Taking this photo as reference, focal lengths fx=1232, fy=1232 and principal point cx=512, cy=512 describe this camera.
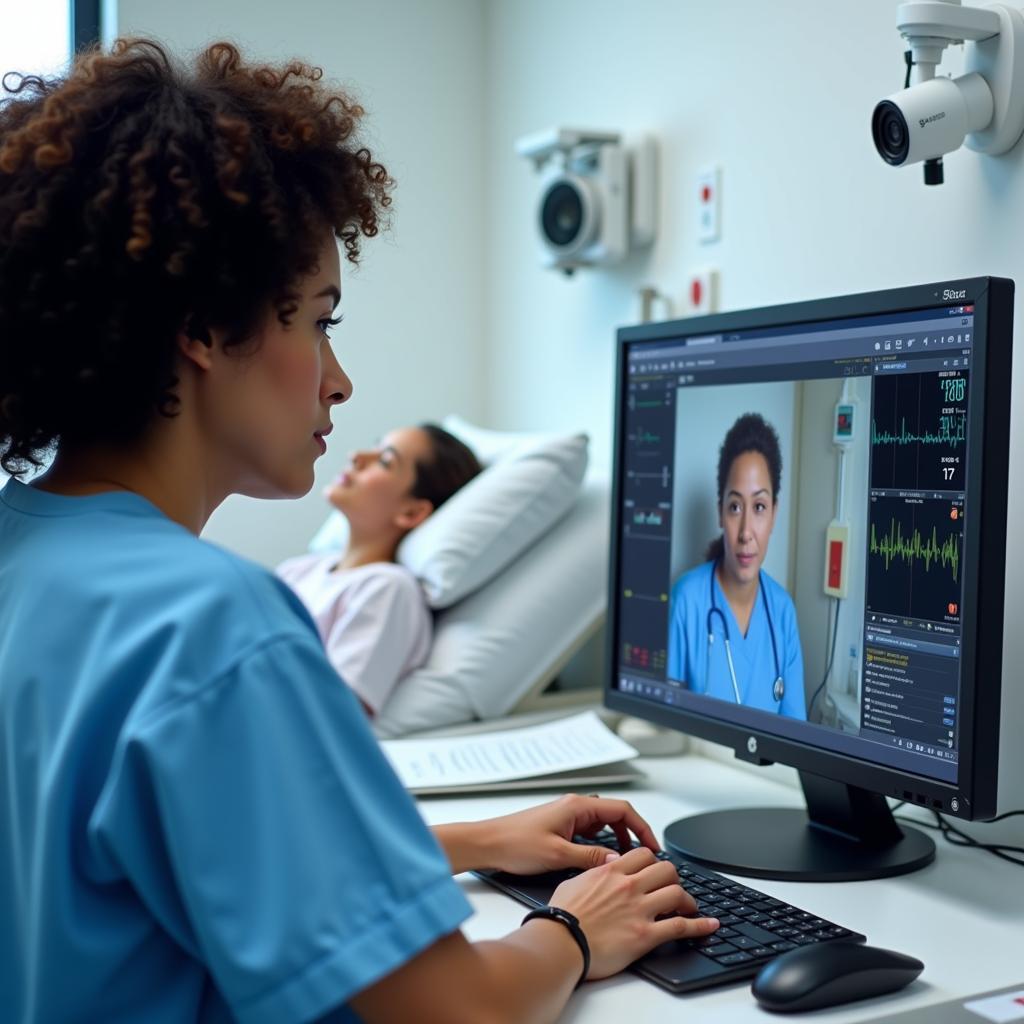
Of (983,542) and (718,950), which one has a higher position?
(983,542)

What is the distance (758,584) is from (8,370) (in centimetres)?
72

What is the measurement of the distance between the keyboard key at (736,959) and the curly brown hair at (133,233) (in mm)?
537

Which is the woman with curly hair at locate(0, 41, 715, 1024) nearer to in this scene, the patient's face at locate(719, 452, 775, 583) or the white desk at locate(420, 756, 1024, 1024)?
the white desk at locate(420, 756, 1024, 1024)

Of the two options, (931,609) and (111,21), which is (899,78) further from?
(111,21)

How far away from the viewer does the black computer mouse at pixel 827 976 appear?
807 mm

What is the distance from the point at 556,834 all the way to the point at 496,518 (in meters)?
0.76

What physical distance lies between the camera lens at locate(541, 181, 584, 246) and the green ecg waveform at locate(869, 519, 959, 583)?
3.28ft

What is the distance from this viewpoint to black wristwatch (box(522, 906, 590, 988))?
0.84 m

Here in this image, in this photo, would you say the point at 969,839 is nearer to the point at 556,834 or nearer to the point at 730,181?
the point at 556,834

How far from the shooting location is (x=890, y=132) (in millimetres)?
1206

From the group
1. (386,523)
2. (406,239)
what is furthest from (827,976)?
→ (406,239)

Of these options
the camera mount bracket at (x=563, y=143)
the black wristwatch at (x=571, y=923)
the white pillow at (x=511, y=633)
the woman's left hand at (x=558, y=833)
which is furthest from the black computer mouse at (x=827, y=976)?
the camera mount bracket at (x=563, y=143)

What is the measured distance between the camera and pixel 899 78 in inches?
52.9

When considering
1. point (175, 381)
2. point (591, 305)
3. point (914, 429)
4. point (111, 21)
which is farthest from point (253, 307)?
point (111, 21)
